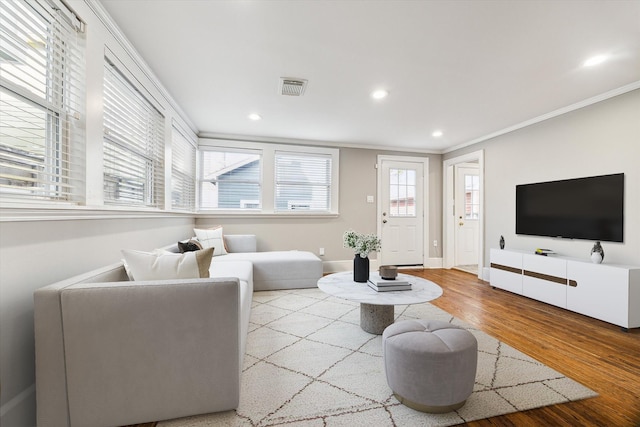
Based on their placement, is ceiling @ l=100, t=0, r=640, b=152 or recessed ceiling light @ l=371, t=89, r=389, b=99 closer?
ceiling @ l=100, t=0, r=640, b=152

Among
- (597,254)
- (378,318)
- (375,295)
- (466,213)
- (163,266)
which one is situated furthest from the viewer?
(466,213)

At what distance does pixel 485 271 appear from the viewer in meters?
4.31

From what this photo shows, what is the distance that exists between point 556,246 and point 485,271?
3.58 ft

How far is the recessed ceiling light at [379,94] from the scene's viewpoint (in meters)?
2.91

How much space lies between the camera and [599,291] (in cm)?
267

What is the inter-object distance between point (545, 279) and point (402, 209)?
2535 millimetres

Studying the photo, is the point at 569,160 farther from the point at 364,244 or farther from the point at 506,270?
the point at 364,244

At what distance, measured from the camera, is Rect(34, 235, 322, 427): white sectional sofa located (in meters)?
1.19

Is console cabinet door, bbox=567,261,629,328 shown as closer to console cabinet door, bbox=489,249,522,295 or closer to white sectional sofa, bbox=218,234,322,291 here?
console cabinet door, bbox=489,249,522,295

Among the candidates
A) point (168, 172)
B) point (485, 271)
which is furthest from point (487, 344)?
point (168, 172)

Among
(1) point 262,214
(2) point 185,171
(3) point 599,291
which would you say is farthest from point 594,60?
(2) point 185,171

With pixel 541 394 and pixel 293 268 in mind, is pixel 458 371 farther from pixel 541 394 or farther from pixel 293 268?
pixel 293 268

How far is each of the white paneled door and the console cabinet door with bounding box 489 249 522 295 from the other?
160 cm

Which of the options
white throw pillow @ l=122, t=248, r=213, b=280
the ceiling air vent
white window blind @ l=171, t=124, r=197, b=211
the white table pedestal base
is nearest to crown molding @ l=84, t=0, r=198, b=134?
white window blind @ l=171, t=124, r=197, b=211
